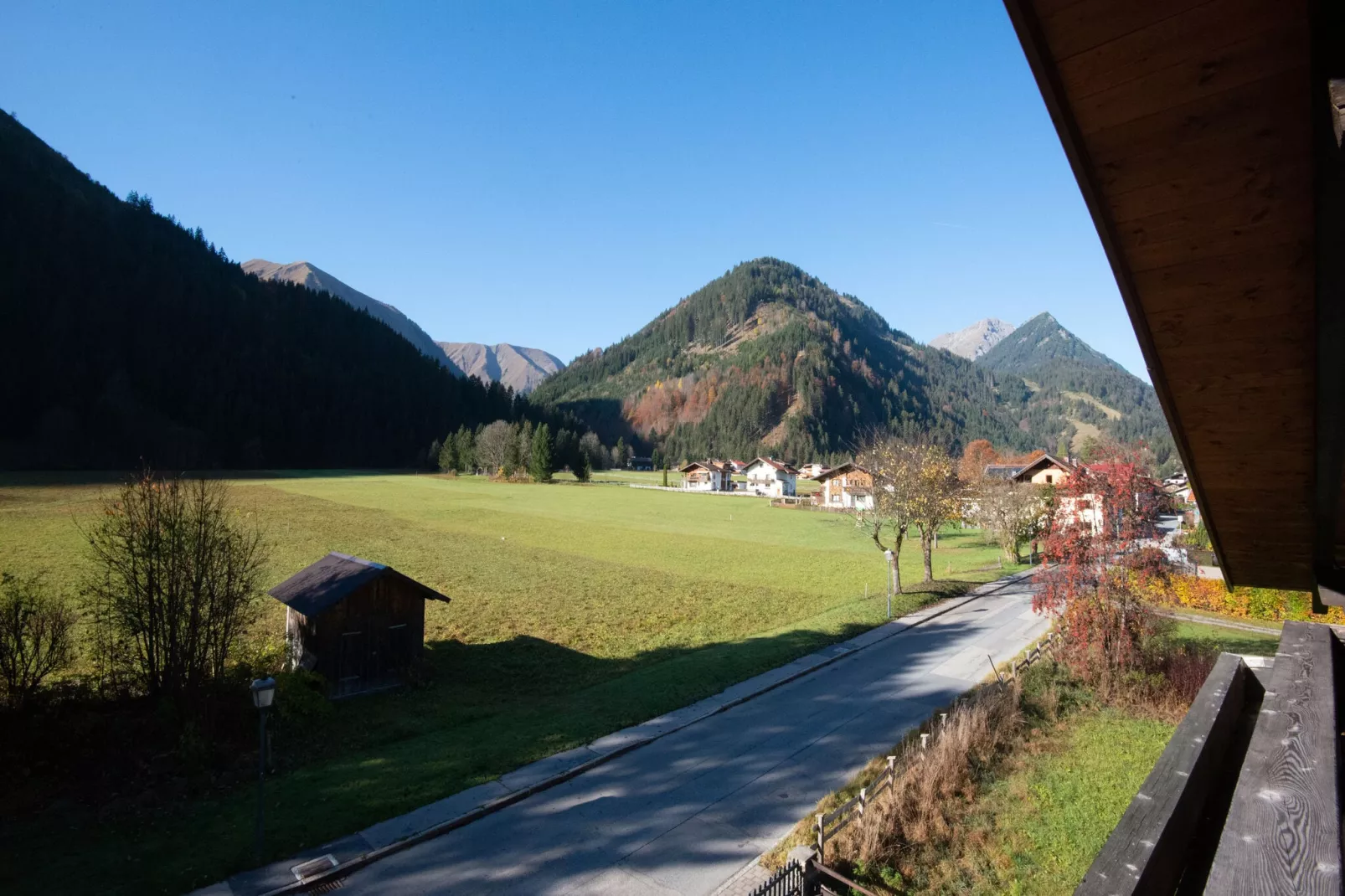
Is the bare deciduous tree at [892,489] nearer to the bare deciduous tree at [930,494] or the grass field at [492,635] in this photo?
the bare deciduous tree at [930,494]

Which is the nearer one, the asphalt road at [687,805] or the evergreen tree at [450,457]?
the asphalt road at [687,805]

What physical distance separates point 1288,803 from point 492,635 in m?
23.8

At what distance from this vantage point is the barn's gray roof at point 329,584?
17.2m

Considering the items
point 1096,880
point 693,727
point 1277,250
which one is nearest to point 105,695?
point 693,727

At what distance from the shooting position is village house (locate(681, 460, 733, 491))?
112062mm

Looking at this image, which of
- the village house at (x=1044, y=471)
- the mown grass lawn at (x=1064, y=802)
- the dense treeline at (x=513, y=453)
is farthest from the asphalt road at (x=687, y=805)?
the dense treeline at (x=513, y=453)

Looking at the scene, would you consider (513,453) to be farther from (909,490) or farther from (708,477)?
(909,490)

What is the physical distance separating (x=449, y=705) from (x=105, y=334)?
172 m

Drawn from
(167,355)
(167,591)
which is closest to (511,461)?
(167,355)

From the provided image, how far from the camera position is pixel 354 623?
17.6 m

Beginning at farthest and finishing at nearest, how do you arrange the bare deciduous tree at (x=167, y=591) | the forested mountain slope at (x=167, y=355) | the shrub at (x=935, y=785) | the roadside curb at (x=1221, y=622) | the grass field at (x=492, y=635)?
the forested mountain slope at (x=167, y=355) < the roadside curb at (x=1221, y=622) < the bare deciduous tree at (x=167, y=591) < the grass field at (x=492, y=635) < the shrub at (x=935, y=785)

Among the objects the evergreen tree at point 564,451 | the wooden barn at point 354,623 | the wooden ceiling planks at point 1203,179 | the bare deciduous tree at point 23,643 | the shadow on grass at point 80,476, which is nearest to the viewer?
the wooden ceiling planks at point 1203,179

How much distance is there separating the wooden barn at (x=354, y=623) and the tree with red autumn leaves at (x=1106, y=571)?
18971mm

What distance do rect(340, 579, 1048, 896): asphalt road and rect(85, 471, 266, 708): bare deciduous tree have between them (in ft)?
25.9
